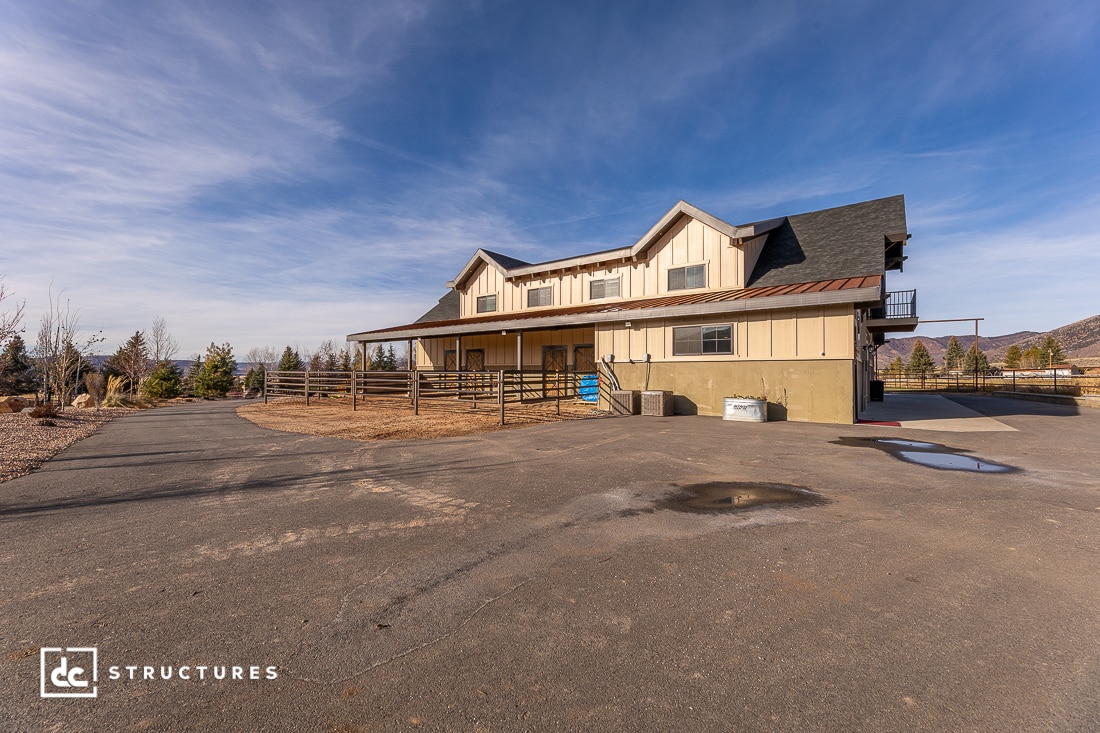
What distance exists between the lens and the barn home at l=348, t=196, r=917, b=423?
1241cm

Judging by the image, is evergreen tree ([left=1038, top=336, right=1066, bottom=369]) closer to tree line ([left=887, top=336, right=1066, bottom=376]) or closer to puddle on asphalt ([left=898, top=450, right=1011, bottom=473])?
tree line ([left=887, top=336, right=1066, bottom=376])

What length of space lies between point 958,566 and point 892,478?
3076 millimetres

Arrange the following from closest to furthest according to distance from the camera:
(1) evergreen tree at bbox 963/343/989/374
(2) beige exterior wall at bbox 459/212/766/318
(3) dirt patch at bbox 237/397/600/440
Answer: (3) dirt patch at bbox 237/397/600/440, (2) beige exterior wall at bbox 459/212/766/318, (1) evergreen tree at bbox 963/343/989/374

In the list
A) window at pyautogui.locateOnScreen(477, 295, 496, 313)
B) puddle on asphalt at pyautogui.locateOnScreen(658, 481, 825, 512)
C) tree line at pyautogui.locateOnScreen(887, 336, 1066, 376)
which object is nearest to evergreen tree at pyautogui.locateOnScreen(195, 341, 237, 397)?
window at pyautogui.locateOnScreen(477, 295, 496, 313)

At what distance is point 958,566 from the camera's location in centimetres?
345

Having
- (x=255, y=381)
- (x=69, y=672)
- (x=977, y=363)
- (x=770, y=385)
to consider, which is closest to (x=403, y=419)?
(x=770, y=385)

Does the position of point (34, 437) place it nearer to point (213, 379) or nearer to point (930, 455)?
point (930, 455)

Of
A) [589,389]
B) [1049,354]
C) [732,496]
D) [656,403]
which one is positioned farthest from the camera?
[1049,354]

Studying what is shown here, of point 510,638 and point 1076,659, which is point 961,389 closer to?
point 1076,659

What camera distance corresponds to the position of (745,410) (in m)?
12.6

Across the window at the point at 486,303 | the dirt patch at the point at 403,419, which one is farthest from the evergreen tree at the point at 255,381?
the window at the point at 486,303

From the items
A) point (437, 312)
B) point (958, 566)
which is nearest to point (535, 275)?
point (437, 312)

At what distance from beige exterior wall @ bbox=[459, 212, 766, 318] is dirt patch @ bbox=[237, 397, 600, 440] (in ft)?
19.0

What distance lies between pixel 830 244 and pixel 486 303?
1585 cm
